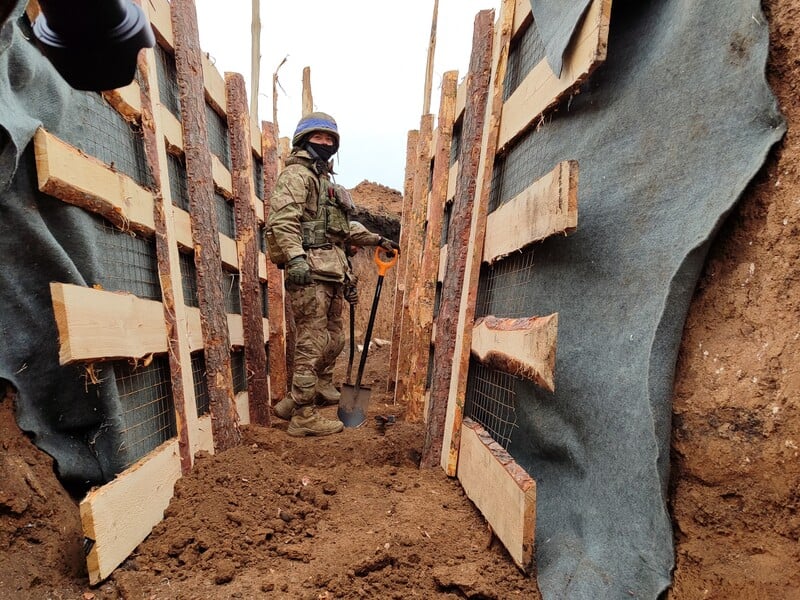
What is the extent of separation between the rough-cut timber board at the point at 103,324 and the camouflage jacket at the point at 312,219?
1708mm

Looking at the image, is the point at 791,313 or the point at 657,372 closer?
the point at 791,313

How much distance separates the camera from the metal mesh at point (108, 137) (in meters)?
2.09

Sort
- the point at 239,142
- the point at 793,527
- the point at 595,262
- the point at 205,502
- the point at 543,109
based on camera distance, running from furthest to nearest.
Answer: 1. the point at 239,142
2. the point at 205,502
3. the point at 543,109
4. the point at 595,262
5. the point at 793,527

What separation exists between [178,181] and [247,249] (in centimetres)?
110

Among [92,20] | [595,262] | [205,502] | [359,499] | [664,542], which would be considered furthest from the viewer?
[359,499]

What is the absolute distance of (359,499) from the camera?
8.80 ft

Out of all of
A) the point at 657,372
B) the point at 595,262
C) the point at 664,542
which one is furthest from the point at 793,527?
the point at 595,262

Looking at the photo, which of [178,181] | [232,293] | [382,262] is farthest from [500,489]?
[382,262]

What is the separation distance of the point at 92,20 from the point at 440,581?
6.41 feet

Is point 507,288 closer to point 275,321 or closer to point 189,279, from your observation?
Result: point 189,279

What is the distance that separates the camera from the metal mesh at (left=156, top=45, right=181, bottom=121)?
292 centimetres

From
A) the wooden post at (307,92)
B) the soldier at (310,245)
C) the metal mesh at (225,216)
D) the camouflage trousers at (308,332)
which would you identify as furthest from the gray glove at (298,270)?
the wooden post at (307,92)

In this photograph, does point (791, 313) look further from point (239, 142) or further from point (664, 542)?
point (239, 142)

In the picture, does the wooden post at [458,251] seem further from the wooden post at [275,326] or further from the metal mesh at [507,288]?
the wooden post at [275,326]
